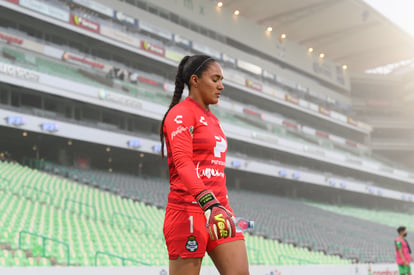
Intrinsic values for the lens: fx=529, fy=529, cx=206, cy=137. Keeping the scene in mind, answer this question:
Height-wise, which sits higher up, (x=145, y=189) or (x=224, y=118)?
(x=224, y=118)

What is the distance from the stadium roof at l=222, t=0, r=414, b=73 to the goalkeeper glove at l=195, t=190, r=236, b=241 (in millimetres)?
47114

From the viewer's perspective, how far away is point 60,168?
93.4 feet

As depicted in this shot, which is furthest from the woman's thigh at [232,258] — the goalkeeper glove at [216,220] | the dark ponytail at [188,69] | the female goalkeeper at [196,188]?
the dark ponytail at [188,69]

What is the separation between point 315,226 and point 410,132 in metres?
43.6

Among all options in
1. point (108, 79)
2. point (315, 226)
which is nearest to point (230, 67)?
point (108, 79)

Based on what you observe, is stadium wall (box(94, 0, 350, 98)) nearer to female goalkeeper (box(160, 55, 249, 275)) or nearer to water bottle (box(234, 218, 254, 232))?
female goalkeeper (box(160, 55, 249, 275))

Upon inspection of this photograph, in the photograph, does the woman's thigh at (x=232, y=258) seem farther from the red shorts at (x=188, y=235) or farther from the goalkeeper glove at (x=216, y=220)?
the goalkeeper glove at (x=216, y=220)

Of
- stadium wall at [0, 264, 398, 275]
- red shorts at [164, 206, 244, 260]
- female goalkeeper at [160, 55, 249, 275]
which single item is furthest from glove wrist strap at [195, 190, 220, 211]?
stadium wall at [0, 264, 398, 275]

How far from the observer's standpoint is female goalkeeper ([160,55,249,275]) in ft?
10.1

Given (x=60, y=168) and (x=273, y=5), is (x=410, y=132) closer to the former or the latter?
(x=273, y=5)

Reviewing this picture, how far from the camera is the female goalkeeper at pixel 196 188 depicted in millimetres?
3082

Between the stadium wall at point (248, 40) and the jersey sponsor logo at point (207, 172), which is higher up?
the stadium wall at point (248, 40)

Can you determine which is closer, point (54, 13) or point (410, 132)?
point (54, 13)

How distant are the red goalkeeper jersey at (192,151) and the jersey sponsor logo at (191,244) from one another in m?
0.19
